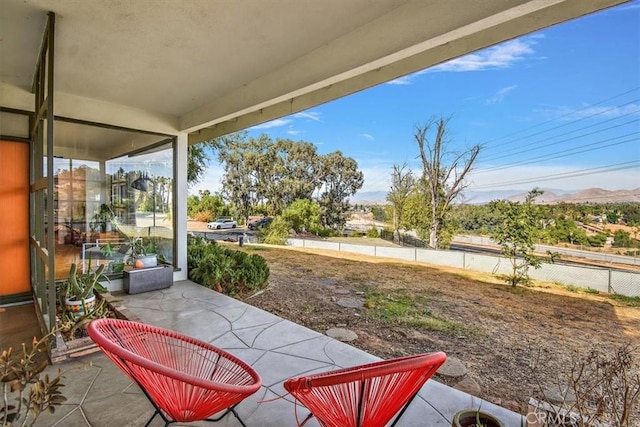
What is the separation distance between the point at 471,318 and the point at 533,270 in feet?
6.83

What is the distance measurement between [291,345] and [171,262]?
346 centimetres

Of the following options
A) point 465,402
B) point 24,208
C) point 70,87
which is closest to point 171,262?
point 24,208

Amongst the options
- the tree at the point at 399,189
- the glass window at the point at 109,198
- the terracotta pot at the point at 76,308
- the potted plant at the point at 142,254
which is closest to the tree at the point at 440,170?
the tree at the point at 399,189

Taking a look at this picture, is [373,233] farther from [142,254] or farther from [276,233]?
[142,254]

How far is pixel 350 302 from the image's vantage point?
20.3 ft

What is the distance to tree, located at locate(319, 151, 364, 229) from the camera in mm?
14523

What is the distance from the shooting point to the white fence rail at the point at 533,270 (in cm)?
530

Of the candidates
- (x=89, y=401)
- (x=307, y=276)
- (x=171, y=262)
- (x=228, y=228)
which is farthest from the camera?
(x=228, y=228)

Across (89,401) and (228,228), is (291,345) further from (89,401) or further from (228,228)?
(228,228)

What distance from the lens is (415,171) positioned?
32.3ft

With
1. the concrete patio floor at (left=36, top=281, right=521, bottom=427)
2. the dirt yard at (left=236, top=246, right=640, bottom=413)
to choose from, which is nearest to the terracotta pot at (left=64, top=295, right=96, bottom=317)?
the concrete patio floor at (left=36, top=281, right=521, bottom=427)

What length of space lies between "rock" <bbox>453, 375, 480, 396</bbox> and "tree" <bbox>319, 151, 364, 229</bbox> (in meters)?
10.7

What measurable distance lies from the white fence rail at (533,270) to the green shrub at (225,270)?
16.8 ft

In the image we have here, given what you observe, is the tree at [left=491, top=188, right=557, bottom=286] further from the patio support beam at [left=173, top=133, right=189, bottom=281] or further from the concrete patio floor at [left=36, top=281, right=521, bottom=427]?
the patio support beam at [left=173, top=133, right=189, bottom=281]
